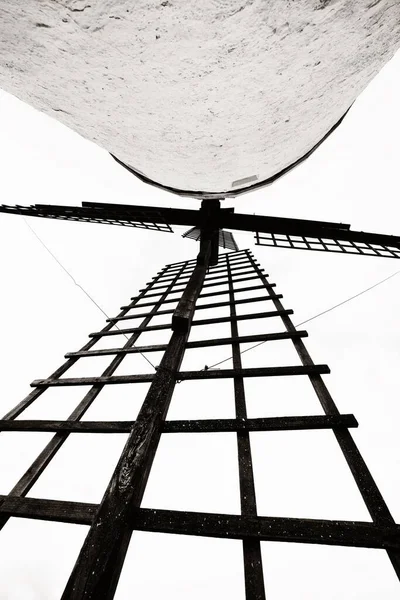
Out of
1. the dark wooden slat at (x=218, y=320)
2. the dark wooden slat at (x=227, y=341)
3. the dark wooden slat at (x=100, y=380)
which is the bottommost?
the dark wooden slat at (x=100, y=380)

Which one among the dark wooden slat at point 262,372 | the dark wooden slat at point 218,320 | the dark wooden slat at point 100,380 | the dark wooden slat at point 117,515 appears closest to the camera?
the dark wooden slat at point 117,515

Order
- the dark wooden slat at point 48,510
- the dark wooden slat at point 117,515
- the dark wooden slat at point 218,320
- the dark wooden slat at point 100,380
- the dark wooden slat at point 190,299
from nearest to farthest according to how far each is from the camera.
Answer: the dark wooden slat at point 117,515 → the dark wooden slat at point 48,510 → the dark wooden slat at point 100,380 → the dark wooden slat at point 190,299 → the dark wooden slat at point 218,320

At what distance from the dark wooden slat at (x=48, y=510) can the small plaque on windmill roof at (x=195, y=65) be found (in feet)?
6.43

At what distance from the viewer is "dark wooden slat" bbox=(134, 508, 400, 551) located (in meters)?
1.00

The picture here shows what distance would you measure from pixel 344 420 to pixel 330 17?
1.73 metres

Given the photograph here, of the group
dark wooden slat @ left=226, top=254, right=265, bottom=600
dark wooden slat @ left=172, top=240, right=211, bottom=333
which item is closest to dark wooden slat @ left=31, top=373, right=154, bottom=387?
dark wooden slat @ left=172, top=240, right=211, bottom=333

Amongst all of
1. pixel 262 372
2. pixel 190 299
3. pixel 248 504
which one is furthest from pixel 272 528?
pixel 190 299

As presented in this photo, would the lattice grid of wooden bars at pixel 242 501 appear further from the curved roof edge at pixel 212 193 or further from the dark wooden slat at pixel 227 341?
the curved roof edge at pixel 212 193

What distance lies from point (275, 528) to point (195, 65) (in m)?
1.94

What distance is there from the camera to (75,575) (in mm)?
1010

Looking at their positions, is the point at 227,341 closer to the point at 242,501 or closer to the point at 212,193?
the point at 242,501

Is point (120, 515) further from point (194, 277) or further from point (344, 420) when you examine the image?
point (194, 277)

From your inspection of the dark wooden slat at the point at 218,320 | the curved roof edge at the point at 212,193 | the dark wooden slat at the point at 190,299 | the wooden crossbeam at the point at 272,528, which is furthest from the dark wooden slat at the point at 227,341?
the curved roof edge at the point at 212,193

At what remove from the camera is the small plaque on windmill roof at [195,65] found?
965mm
